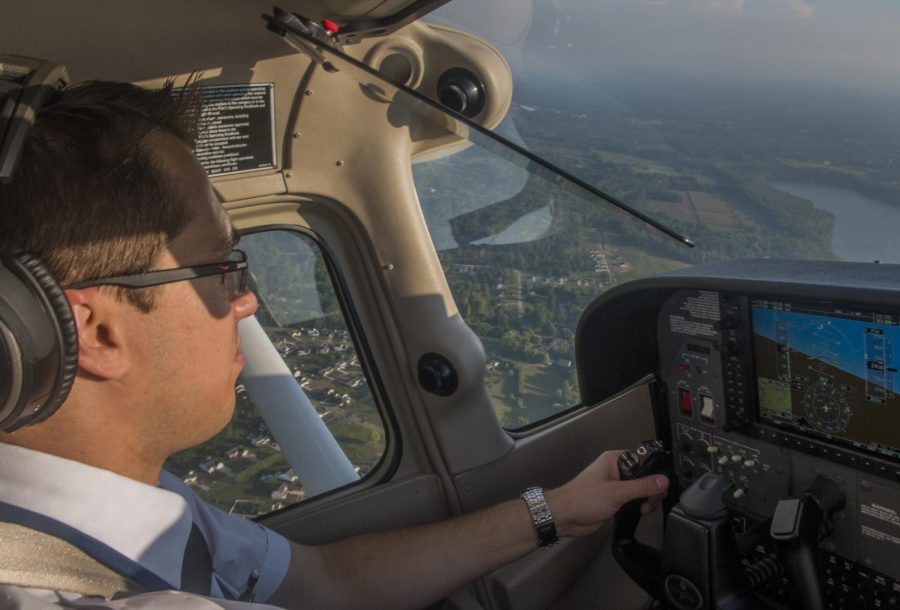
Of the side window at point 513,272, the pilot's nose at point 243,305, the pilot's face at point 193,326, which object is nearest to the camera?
the pilot's face at point 193,326

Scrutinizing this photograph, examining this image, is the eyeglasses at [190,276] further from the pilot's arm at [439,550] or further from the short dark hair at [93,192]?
the pilot's arm at [439,550]

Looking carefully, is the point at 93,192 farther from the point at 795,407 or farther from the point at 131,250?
the point at 795,407

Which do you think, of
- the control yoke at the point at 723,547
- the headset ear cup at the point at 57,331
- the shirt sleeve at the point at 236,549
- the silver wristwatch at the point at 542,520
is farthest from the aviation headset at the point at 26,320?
the control yoke at the point at 723,547

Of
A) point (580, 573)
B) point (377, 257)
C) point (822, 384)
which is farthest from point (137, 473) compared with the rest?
point (580, 573)

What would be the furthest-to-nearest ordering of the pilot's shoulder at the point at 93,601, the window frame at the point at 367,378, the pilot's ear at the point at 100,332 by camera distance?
the window frame at the point at 367,378
the pilot's ear at the point at 100,332
the pilot's shoulder at the point at 93,601

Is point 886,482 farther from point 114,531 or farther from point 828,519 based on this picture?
point 114,531

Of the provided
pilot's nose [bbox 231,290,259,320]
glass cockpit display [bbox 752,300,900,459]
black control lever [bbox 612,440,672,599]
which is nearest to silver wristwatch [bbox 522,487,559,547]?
black control lever [bbox 612,440,672,599]
